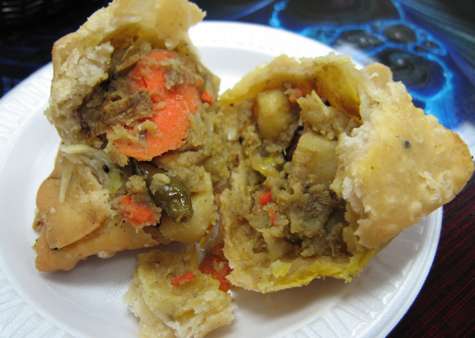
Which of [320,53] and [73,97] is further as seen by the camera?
[320,53]

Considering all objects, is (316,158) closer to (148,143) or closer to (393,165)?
(393,165)

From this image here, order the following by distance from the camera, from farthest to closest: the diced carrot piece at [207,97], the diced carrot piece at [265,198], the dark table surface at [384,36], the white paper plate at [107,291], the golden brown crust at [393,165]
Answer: the dark table surface at [384,36], the diced carrot piece at [207,97], the diced carrot piece at [265,198], the white paper plate at [107,291], the golden brown crust at [393,165]

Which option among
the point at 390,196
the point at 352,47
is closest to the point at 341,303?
the point at 390,196

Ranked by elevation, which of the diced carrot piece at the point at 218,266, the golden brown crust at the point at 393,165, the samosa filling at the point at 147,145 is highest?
the golden brown crust at the point at 393,165

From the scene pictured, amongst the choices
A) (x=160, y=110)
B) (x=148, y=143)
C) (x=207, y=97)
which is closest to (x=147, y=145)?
(x=148, y=143)

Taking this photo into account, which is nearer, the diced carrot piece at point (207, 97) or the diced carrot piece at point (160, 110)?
the diced carrot piece at point (160, 110)

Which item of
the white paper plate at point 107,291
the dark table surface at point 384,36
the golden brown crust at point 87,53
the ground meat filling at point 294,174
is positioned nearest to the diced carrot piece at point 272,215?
the ground meat filling at point 294,174

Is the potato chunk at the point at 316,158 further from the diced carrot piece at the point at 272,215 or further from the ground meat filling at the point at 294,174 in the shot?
the diced carrot piece at the point at 272,215

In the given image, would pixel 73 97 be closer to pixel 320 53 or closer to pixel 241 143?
pixel 241 143
